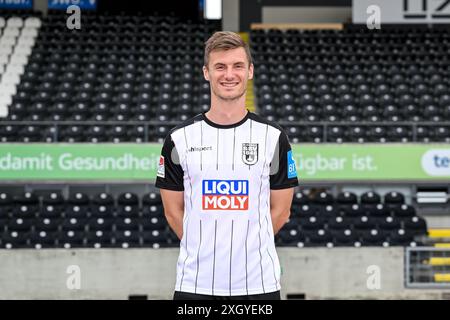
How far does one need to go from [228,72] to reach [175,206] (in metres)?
0.63

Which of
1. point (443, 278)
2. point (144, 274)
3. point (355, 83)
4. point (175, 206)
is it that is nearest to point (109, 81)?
point (355, 83)

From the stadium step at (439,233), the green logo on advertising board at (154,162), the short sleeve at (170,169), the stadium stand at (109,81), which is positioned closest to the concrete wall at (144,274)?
the stadium step at (439,233)

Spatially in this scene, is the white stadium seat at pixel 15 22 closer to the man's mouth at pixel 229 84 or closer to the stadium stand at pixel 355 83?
the stadium stand at pixel 355 83

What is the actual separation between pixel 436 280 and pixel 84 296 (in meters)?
5.74

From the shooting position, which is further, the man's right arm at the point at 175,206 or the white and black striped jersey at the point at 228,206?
the man's right arm at the point at 175,206

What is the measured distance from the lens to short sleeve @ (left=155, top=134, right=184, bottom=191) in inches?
131

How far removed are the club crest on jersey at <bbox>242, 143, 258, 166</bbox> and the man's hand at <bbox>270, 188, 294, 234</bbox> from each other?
21cm

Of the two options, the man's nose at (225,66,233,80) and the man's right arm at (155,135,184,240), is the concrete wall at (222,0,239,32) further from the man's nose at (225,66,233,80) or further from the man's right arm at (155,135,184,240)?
the man's nose at (225,66,233,80)

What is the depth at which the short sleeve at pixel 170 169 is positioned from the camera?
3.32 m

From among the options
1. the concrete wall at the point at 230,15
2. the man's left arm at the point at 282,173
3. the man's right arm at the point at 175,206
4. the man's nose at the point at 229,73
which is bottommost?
the man's right arm at the point at 175,206

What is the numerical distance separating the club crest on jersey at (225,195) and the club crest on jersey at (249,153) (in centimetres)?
8

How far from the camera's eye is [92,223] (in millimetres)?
15266

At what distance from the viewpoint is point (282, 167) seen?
331 centimetres

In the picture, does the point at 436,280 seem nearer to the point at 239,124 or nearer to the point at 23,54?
the point at 239,124
